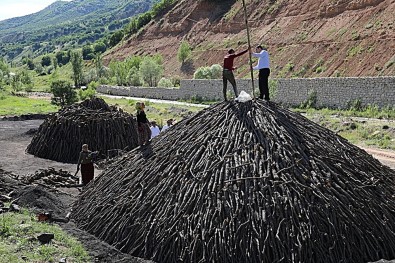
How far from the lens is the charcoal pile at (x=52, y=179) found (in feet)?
48.0

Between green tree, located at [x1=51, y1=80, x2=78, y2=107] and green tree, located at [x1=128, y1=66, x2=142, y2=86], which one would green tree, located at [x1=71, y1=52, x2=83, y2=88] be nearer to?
green tree, located at [x1=128, y1=66, x2=142, y2=86]

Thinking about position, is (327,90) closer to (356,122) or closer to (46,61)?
(356,122)

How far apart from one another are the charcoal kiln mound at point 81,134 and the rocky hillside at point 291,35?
69.2 feet

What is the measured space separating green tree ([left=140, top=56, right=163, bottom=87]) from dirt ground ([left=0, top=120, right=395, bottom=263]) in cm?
2709

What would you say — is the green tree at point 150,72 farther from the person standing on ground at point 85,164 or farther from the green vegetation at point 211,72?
the person standing on ground at point 85,164

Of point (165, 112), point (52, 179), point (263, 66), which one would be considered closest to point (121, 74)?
point (165, 112)

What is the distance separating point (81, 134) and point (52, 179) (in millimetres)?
4664

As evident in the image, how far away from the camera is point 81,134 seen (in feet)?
63.8

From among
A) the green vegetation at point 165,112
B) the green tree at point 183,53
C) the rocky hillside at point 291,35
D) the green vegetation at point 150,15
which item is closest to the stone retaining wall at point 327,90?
the green vegetation at point 165,112

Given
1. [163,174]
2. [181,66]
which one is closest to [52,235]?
[163,174]

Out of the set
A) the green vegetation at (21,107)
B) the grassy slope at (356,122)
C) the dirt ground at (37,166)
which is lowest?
the green vegetation at (21,107)

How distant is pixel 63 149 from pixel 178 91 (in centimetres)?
2709

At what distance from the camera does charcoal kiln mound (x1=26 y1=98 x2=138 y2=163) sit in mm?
19469

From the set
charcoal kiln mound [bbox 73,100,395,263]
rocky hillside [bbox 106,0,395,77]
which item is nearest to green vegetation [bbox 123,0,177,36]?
rocky hillside [bbox 106,0,395,77]
